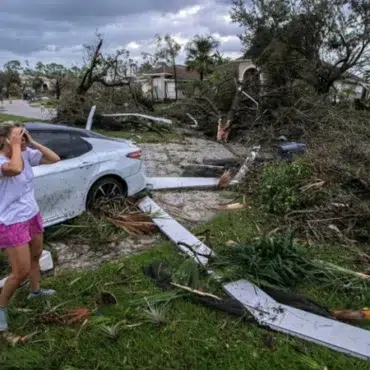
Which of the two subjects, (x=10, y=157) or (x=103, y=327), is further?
(x=103, y=327)

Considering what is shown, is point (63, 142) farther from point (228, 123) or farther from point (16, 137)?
point (228, 123)

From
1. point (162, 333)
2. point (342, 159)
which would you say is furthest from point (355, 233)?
point (162, 333)

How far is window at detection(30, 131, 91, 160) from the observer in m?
4.96

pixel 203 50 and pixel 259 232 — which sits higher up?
pixel 203 50

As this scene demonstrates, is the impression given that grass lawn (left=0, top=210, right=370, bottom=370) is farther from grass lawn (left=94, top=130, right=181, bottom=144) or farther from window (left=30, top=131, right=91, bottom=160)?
grass lawn (left=94, top=130, right=181, bottom=144)

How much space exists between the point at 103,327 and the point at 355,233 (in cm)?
366

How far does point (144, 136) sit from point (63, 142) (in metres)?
9.55

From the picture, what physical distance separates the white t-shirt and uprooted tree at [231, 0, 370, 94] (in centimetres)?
1458

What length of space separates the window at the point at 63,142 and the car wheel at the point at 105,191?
0.54 m

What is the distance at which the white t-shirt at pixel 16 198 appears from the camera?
295 cm

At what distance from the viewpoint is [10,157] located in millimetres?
2971

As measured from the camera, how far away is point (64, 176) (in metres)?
4.99

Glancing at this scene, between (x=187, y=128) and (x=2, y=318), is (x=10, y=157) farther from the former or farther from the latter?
(x=187, y=128)

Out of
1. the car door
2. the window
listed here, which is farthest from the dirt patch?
the window
